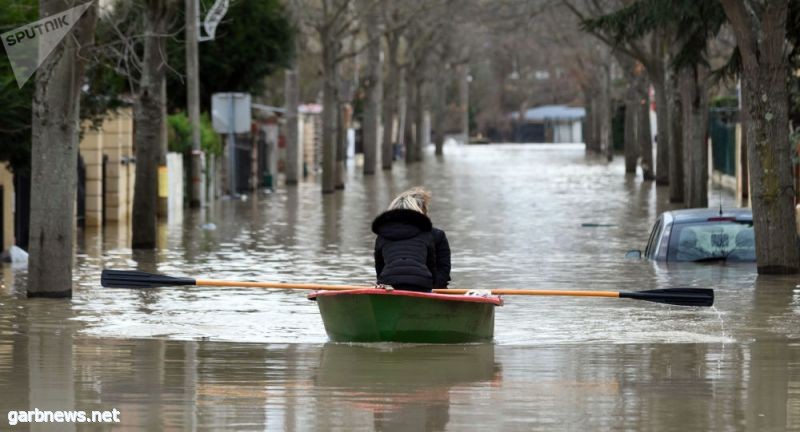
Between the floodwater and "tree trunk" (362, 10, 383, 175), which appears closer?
the floodwater

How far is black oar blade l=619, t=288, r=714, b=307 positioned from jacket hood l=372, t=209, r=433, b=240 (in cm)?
192

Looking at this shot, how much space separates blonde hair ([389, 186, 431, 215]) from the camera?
13.5 metres

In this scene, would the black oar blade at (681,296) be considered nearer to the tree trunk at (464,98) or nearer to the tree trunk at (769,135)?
the tree trunk at (769,135)

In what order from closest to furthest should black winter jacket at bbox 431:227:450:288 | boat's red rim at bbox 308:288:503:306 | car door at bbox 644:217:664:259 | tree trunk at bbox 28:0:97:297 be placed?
1. boat's red rim at bbox 308:288:503:306
2. black winter jacket at bbox 431:227:450:288
3. tree trunk at bbox 28:0:97:297
4. car door at bbox 644:217:664:259

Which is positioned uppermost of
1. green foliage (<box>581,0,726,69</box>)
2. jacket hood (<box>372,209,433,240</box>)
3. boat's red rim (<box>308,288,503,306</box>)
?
green foliage (<box>581,0,726,69</box>)

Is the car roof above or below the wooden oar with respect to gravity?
above

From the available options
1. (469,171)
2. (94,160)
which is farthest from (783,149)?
(469,171)

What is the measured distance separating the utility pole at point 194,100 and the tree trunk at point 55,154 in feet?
53.6

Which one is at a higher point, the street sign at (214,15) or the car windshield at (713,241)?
the street sign at (214,15)

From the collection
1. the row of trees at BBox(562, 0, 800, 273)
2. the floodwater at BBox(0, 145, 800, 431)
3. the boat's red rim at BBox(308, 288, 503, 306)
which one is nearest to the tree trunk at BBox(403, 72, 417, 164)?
the row of trees at BBox(562, 0, 800, 273)

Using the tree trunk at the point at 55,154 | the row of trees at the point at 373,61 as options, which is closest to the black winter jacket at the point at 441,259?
the tree trunk at the point at 55,154

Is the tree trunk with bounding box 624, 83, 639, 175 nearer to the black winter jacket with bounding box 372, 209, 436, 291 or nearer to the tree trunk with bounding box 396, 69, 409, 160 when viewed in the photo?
the tree trunk with bounding box 396, 69, 409, 160

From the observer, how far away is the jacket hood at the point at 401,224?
13477 mm

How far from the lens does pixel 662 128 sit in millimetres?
45469
